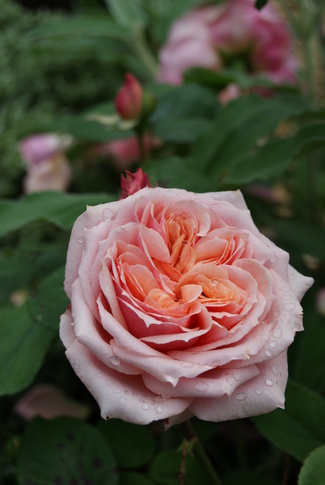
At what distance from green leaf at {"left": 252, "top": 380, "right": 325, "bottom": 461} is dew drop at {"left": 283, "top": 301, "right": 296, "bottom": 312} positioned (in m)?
0.11

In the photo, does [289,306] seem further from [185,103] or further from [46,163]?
[46,163]

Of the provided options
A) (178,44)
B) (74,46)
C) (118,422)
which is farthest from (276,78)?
(118,422)

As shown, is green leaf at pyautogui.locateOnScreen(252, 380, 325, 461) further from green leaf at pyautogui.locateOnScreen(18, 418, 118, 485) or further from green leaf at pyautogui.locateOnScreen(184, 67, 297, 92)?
green leaf at pyautogui.locateOnScreen(184, 67, 297, 92)

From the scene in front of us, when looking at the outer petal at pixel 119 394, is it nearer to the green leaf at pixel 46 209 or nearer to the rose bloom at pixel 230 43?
the green leaf at pixel 46 209

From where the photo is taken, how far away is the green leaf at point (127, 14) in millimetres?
946

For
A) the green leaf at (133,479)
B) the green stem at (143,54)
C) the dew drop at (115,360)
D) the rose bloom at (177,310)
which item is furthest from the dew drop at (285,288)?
the green stem at (143,54)

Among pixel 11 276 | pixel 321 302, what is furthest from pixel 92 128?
pixel 321 302

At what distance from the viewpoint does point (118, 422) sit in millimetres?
546

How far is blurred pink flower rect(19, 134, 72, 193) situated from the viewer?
875 mm

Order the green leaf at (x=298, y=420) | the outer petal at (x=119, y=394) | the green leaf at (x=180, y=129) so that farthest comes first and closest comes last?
the green leaf at (x=180, y=129) → the green leaf at (x=298, y=420) → the outer petal at (x=119, y=394)

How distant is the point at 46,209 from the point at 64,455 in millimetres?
197

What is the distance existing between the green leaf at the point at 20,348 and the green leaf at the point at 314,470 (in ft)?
0.65

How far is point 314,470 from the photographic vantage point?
0.36 m

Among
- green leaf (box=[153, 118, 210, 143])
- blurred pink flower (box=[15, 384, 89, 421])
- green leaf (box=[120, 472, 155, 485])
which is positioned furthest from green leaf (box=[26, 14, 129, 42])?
green leaf (box=[120, 472, 155, 485])
